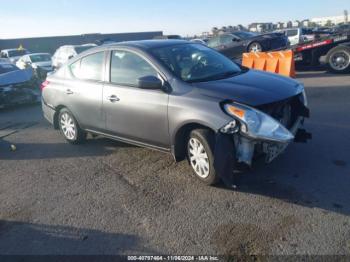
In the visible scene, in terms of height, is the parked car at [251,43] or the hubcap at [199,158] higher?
the parked car at [251,43]

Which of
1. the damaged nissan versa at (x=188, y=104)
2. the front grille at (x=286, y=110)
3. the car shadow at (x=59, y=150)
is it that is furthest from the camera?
the car shadow at (x=59, y=150)

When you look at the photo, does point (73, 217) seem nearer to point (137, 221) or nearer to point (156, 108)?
point (137, 221)

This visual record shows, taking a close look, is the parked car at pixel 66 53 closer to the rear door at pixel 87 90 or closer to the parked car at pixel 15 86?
the parked car at pixel 15 86

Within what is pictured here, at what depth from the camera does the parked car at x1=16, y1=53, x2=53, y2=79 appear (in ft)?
60.7

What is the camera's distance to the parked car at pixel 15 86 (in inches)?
408

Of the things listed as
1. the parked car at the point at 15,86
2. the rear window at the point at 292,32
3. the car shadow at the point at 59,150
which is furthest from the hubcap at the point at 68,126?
the rear window at the point at 292,32

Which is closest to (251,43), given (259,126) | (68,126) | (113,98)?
(68,126)

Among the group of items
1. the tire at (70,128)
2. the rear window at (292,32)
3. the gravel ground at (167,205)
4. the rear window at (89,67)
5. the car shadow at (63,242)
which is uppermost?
the rear window at (292,32)

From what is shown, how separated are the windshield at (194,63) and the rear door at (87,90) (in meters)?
1.13

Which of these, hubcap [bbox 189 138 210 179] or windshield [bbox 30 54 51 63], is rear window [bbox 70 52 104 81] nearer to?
hubcap [bbox 189 138 210 179]

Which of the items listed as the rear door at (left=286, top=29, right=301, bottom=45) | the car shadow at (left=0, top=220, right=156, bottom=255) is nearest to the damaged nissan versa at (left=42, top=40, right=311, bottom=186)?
the car shadow at (left=0, top=220, right=156, bottom=255)

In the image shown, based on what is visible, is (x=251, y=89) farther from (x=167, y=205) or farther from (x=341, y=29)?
(x=341, y=29)

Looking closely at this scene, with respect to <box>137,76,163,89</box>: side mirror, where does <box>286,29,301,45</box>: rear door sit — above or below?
above

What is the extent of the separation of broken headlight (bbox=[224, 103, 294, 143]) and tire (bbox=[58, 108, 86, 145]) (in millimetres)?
3329
